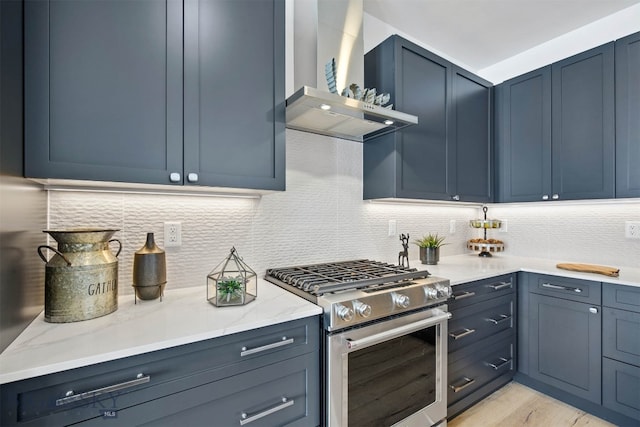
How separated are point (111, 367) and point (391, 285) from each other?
3.89 feet

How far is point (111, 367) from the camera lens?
0.86m

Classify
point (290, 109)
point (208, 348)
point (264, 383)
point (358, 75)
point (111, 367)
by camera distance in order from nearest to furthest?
point (111, 367) < point (208, 348) < point (264, 383) < point (290, 109) < point (358, 75)

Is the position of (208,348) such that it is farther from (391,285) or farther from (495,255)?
(495,255)

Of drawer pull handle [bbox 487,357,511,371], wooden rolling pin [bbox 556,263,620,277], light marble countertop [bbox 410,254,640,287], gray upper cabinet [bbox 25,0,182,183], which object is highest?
gray upper cabinet [bbox 25,0,182,183]

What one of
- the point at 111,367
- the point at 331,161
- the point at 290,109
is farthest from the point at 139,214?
the point at 331,161

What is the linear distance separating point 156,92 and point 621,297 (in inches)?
109

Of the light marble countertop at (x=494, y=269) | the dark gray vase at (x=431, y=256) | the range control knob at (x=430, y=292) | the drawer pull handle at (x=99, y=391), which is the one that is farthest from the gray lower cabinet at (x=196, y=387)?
the dark gray vase at (x=431, y=256)

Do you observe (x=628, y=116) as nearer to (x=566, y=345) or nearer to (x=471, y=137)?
(x=471, y=137)

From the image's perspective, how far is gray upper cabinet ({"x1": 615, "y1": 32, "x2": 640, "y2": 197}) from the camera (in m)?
2.03

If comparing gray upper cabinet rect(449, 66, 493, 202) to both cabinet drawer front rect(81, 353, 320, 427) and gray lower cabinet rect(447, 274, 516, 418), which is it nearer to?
gray lower cabinet rect(447, 274, 516, 418)

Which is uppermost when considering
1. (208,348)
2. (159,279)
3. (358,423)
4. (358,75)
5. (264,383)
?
(358,75)

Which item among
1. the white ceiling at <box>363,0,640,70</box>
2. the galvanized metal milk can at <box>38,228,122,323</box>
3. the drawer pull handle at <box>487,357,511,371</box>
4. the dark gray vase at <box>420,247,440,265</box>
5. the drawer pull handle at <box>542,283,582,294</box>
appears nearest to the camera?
the galvanized metal milk can at <box>38,228,122,323</box>

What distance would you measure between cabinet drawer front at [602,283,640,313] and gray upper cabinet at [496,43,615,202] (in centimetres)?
70

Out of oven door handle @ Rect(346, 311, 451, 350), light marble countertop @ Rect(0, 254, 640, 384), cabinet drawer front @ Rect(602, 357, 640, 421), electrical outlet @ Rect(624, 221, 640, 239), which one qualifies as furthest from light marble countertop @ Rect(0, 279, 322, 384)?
electrical outlet @ Rect(624, 221, 640, 239)
